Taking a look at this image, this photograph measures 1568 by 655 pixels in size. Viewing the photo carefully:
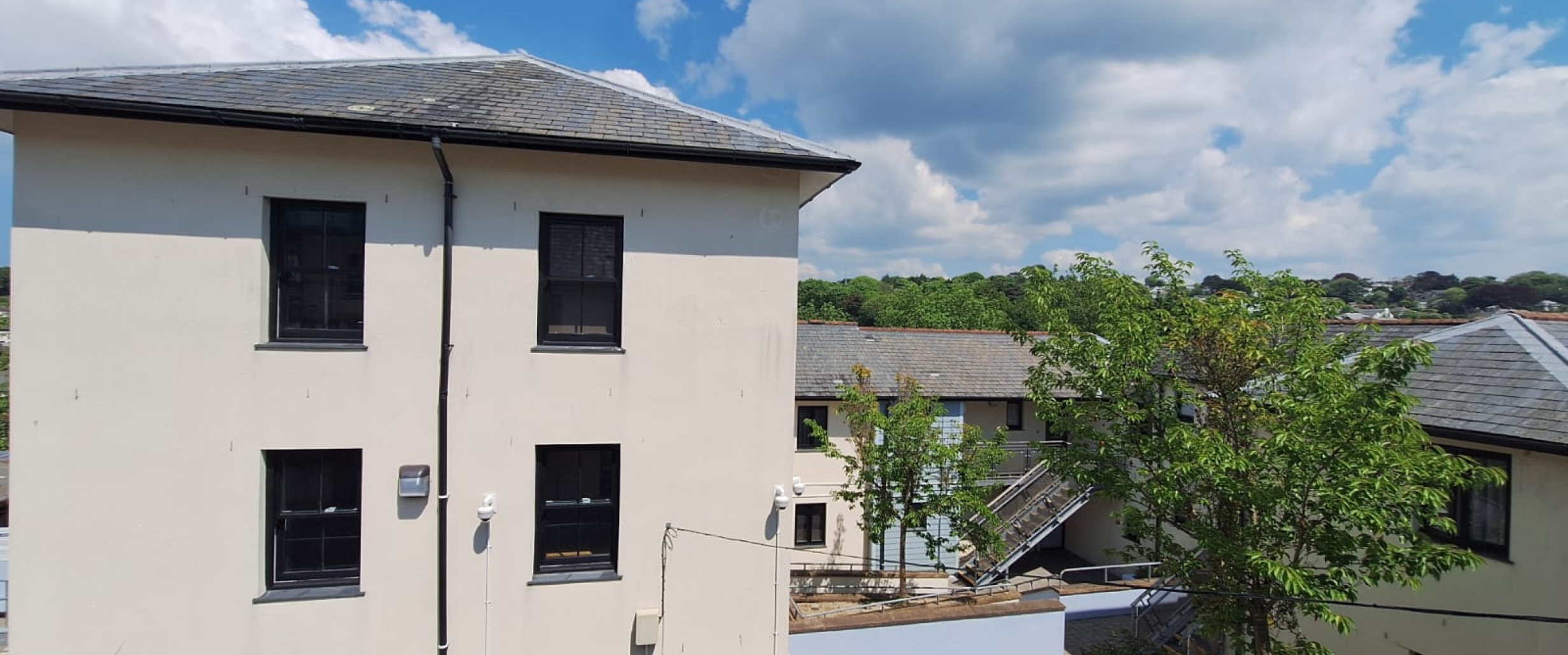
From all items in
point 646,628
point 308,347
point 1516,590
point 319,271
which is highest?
point 319,271

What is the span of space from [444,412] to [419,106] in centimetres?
307

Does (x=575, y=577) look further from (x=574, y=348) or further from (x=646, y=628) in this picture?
(x=574, y=348)

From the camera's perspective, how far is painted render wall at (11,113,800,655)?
542cm

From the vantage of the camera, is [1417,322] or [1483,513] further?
[1417,322]

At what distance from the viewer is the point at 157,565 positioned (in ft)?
18.4

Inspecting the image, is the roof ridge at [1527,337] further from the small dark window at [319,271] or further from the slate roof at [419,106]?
the small dark window at [319,271]

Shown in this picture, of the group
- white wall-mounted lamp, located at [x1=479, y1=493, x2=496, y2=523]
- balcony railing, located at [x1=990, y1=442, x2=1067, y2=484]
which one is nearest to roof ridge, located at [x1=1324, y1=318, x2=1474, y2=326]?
balcony railing, located at [x1=990, y1=442, x2=1067, y2=484]

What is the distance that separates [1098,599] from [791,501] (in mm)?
13536

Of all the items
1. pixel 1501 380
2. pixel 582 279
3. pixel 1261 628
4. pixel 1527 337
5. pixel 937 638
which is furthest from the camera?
pixel 1527 337

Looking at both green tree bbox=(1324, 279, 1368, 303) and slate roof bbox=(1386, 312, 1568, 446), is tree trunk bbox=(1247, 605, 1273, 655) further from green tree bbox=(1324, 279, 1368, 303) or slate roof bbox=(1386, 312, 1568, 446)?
green tree bbox=(1324, 279, 1368, 303)

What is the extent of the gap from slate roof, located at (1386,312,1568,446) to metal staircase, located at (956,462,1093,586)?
8.00 m

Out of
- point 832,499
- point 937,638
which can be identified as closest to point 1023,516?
point 832,499

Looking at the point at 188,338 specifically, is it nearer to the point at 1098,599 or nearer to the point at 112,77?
the point at 112,77

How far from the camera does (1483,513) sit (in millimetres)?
9164
